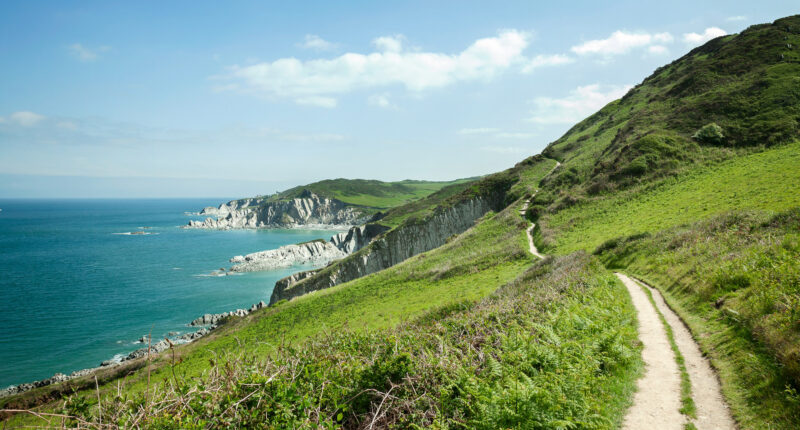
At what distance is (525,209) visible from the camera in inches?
2509

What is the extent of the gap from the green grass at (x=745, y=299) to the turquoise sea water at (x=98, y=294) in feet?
214

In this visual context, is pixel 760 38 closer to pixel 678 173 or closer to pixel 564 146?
pixel 564 146

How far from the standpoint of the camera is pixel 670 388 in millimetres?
10336

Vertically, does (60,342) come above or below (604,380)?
below

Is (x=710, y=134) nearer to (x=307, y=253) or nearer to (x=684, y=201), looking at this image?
(x=684, y=201)

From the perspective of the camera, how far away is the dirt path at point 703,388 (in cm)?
870

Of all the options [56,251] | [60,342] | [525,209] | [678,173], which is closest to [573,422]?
[678,173]

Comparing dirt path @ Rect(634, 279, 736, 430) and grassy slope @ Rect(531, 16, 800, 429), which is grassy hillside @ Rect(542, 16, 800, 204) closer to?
grassy slope @ Rect(531, 16, 800, 429)

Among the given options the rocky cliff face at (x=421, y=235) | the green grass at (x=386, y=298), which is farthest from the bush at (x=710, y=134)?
the rocky cliff face at (x=421, y=235)

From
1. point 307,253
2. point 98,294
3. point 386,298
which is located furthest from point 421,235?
point 98,294

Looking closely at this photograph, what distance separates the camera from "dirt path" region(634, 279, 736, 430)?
870cm

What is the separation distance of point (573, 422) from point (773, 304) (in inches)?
366

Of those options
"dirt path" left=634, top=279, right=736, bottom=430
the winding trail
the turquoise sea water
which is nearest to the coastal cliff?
the turquoise sea water

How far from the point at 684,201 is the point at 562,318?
35.6m
